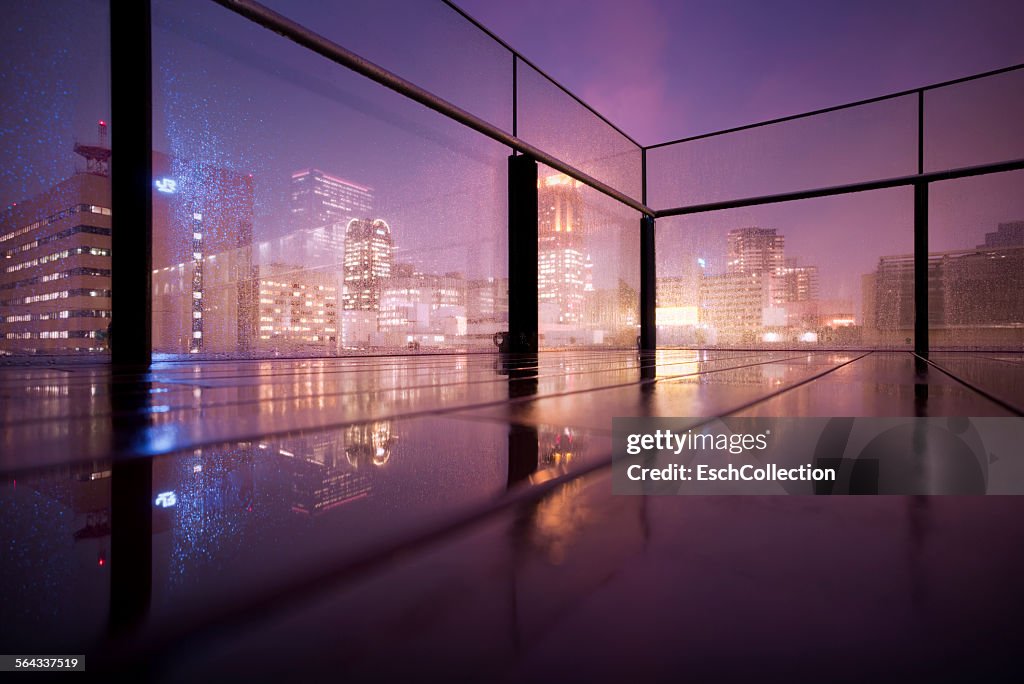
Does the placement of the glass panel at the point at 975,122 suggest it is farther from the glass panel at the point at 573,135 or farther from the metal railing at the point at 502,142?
the glass panel at the point at 573,135

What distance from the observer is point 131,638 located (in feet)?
0.54

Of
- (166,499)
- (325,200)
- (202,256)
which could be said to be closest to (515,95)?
(325,200)

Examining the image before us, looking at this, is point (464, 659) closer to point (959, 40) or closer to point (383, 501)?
point (383, 501)

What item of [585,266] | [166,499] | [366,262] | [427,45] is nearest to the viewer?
[166,499]

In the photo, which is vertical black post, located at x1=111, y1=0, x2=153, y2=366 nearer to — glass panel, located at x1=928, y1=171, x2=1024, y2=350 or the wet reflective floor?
the wet reflective floor

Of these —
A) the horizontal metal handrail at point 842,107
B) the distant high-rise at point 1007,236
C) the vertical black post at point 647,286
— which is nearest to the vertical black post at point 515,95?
the horizontal metal handrail at point 842,107

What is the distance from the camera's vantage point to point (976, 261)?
4.77 metres

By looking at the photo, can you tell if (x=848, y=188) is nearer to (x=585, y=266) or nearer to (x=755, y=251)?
(x=755, y=251)

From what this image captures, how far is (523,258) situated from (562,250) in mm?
1032

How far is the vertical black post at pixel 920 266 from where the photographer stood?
4402 millimetres

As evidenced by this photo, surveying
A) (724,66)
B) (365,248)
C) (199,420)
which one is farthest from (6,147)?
(724,66)

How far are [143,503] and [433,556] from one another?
8.7 inches

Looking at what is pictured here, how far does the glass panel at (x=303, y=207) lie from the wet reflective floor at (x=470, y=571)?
2779 millimetres

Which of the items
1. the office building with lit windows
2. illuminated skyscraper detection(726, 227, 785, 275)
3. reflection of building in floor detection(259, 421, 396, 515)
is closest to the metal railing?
illuminated skyscraper detection(726, 227, 785, 275)
